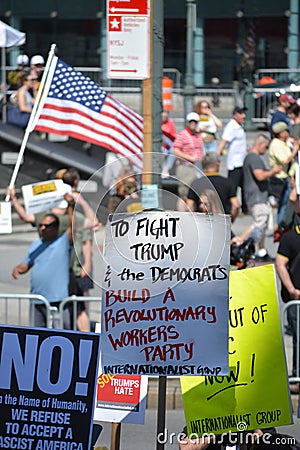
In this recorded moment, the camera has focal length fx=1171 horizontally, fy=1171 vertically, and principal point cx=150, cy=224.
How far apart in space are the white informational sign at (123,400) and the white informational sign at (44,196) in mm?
3974

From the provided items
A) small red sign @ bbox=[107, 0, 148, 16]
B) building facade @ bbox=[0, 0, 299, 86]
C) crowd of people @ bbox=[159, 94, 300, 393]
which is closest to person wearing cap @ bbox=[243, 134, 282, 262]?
crowd of people @ bbox=[159, 94, 300, 393]

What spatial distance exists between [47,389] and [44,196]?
478 cm

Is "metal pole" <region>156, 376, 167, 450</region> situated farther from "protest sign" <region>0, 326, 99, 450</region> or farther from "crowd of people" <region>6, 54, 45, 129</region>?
"crowd of people" <region>6, 54, 45, 129</region>

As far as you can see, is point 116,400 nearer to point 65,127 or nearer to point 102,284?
point 102,284

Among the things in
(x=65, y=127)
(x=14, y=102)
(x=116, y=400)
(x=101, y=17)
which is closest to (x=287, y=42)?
(x=101, y=17)

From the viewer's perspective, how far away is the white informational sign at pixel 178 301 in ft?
16.2

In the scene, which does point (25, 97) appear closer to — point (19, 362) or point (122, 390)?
point (122, 390)

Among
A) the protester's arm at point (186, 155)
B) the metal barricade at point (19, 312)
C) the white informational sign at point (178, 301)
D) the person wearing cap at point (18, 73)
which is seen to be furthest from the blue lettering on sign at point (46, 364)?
the person wearing cap at point (18, 73)

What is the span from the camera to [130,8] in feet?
30.3

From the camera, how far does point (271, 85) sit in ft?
83.8

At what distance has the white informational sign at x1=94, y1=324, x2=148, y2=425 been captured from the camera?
566 centimetres

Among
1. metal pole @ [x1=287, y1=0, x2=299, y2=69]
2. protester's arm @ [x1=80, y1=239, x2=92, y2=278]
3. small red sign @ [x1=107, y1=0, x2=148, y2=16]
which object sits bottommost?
protester's arm @ [x1=80, y1=239, x2=92, y2=278]

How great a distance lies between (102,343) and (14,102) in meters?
15.4

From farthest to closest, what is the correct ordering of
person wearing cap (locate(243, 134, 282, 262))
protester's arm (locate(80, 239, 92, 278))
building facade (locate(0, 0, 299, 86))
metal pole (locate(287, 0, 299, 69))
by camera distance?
building facade (locate(0, 0, 299, 86)) < metal pole (locate(287, 0, 299, 69)) < person wearing cap (locate(243, 134, 282, 262)) < protester's arm (locate(80, 239, 92, 278))
